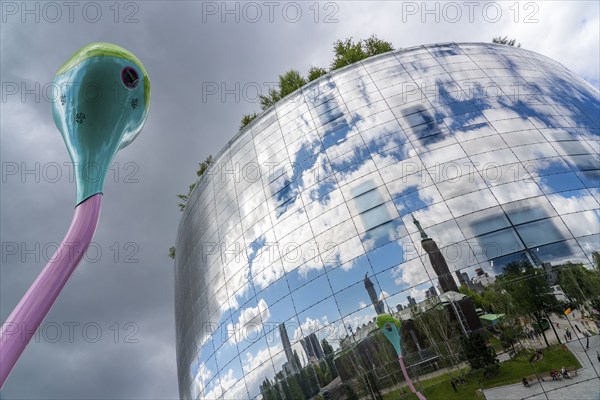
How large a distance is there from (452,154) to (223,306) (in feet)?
30.4

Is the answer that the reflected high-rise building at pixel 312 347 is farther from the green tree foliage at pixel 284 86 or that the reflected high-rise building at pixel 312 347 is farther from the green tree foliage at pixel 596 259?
the green tree foliage at pixel 284 86

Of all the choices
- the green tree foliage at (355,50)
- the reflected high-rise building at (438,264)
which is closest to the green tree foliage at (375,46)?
the green tree foliage at (355,50)

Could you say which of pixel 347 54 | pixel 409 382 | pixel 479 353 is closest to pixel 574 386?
pixel 479 353

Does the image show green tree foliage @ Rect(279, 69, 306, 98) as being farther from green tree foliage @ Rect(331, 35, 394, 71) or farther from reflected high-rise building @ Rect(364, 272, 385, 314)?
reflected high-rise building @ Rect(364, 272, 385, 314)

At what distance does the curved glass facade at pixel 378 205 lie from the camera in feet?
34.2

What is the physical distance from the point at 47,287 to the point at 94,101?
243 cm

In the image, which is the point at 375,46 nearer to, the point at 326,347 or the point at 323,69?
the point at 323,69

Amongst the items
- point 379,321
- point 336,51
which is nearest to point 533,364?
point 379,321

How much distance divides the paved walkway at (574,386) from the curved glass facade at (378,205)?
1.98 metres

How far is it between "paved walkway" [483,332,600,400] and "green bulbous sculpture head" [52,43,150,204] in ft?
28.4

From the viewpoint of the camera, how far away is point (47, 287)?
3.88 metres

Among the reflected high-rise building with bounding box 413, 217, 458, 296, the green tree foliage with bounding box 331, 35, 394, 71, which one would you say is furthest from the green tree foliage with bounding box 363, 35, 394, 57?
the reflected high-rise building with bounding box 413, 217, 458, 296

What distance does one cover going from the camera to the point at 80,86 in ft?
16.5

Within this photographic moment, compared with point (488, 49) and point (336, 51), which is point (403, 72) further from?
point (336, 51)
